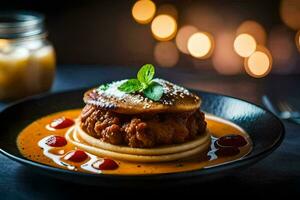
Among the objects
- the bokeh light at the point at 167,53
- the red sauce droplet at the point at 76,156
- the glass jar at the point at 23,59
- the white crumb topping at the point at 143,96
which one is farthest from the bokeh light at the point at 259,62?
the red sauce droplet at the point at 76,156

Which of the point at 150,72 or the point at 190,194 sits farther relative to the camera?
the point at 150,72

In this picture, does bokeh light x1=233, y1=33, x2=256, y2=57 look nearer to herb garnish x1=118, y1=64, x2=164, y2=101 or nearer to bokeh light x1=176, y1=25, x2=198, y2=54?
bokeh light x1=176, y1=25, x2=198, y2=54

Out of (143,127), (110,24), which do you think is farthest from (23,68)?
(110,24)

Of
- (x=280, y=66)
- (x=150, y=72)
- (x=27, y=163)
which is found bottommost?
(x=280, y=66)

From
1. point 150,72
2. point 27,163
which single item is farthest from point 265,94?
point 27,163

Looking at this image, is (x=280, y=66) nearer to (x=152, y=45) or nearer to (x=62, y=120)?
(x=152, y=45)

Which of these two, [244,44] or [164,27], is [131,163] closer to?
[164,27]

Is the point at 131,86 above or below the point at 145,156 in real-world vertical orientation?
above
